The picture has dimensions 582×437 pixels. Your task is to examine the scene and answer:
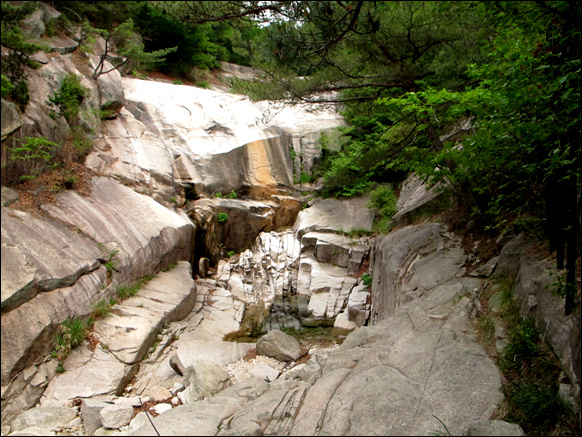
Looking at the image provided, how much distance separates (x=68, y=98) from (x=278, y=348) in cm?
867

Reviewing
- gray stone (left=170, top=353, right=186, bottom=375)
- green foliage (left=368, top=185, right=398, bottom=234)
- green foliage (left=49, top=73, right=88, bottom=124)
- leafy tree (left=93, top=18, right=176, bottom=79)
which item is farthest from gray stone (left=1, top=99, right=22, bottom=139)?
green foliage (left=368, top=185, right=398, bottom=234)

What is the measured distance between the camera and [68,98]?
10758 mm

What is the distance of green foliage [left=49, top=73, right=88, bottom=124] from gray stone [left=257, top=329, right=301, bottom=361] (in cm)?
796

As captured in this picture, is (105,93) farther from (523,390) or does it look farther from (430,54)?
(523,390)

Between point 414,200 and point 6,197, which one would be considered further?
point 414,200

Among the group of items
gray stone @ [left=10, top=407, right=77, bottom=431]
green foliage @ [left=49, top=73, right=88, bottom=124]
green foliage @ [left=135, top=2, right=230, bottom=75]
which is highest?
green foliage @ [left=135, top=2, right=230, bottom=75]

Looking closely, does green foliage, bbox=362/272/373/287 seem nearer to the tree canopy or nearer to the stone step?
the tree canopy

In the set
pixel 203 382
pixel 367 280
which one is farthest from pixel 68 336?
pixel 367 280

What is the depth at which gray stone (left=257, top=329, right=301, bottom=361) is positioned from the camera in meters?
8.77

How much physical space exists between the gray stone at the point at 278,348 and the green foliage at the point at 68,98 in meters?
7.96

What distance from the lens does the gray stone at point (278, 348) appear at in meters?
8.77

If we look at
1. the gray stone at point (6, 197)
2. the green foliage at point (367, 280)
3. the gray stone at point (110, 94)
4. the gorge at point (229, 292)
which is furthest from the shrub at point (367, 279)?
the gray stone at point (110, 94)

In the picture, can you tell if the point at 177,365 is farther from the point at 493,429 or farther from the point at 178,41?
the point at 178,41

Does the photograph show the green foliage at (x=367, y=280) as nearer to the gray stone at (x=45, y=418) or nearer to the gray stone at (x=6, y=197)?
the gray stone at (x=45, y=418)
